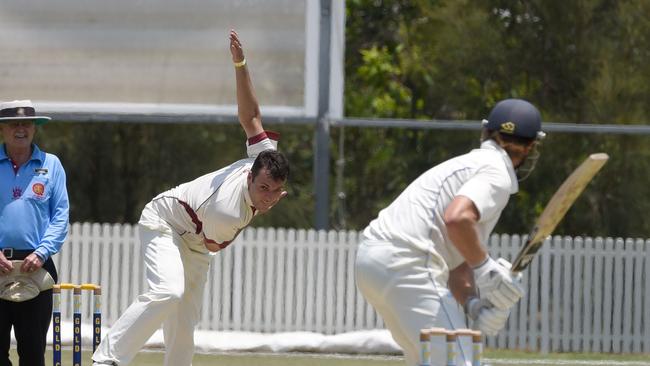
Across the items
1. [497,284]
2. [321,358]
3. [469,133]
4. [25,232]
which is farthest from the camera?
[469,133]

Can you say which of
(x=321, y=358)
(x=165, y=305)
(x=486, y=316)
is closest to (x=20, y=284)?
(x=165, y=305)

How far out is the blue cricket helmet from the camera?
5.80m

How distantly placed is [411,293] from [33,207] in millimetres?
2907

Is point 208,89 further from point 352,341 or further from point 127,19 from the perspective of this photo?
point 352,341

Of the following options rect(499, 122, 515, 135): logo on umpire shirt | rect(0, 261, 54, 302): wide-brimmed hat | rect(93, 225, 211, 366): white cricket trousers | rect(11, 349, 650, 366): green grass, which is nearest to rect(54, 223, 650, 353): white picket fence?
rect(11, 349, 650, 366): green grass

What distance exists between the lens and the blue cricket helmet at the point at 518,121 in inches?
228

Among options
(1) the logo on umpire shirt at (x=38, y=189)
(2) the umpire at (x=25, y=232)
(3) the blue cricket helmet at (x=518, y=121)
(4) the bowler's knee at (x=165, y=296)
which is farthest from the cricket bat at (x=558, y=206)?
(1) the logo on umpire shirt at (x=38, y=189)

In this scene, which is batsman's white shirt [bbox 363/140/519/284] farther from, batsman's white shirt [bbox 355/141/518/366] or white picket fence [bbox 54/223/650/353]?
white picket fence [bbox 54/223/650/353]

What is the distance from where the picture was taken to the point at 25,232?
781cm

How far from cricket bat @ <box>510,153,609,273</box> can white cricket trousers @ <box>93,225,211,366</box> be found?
7.61 ft

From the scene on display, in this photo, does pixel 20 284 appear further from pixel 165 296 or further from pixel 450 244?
pixel 450 244

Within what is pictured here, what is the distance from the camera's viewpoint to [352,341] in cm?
1248

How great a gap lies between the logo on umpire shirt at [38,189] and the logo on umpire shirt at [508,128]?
10.1 ft

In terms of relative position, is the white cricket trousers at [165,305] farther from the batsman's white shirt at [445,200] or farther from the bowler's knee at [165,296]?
the batsman's white shirt at [445,200]
